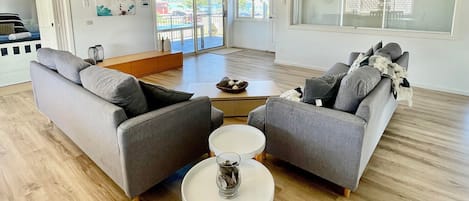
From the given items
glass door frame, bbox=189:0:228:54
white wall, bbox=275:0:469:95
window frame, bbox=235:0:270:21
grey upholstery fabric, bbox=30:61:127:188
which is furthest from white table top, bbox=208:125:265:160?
window frame, bbox=235:0:270:21

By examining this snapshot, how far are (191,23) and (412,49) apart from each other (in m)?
4.79

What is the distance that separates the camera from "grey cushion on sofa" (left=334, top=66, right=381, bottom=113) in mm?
2328

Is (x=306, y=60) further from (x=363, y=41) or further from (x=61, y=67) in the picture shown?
(x=61, y=67)

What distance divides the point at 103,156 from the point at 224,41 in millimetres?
6773

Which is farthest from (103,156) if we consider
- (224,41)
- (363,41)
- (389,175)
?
(224,41)

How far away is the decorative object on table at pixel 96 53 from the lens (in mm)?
5578

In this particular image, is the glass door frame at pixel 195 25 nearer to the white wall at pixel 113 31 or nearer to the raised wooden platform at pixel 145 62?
the white wall at pixel 113 31

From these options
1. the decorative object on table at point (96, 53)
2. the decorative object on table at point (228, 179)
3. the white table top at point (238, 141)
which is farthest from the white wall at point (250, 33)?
the decorative object on table at point (228, 179)

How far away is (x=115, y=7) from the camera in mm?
6004

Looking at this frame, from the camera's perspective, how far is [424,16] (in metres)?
5.09

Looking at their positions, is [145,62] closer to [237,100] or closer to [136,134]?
[237,100]

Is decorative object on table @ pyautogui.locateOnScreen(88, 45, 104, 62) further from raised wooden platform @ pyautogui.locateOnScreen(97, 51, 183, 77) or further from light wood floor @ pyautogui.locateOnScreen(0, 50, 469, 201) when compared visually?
light wood floor @ pyautogui.locateOnScreen(0, 50, 469, 201)

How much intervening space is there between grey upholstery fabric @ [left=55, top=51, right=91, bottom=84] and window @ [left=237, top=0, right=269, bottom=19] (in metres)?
6.01

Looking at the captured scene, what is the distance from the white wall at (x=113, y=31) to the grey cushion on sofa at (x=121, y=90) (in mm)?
3633
